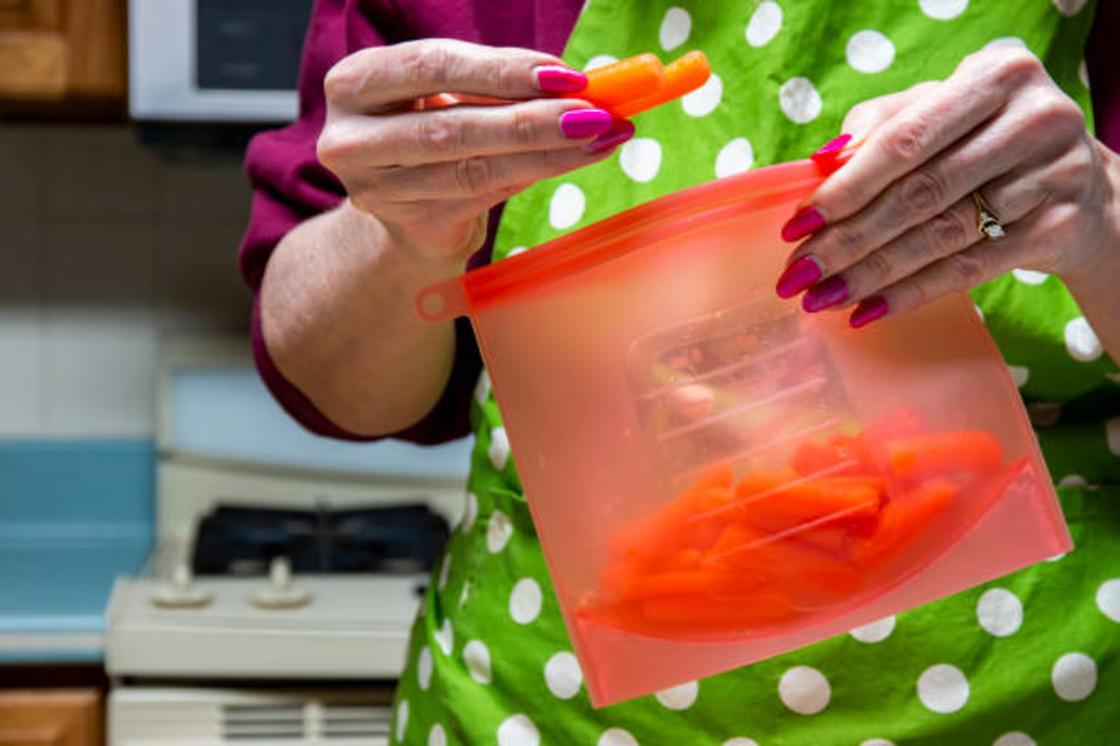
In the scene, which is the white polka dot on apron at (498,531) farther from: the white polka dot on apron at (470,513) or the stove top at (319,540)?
the stove top at (319,540)

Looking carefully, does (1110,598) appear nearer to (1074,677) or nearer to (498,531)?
(1074,677)

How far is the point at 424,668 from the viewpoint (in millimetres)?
771

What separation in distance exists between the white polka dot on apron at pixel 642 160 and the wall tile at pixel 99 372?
53.4 inches

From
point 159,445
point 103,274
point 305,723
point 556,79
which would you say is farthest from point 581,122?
point 103,274

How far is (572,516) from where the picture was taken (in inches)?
21.2

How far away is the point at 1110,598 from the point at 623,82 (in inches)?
13.4

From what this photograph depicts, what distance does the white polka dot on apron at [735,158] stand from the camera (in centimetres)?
67

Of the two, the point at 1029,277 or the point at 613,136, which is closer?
the point at 613,136

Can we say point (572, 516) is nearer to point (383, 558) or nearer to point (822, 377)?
point (822, 377)

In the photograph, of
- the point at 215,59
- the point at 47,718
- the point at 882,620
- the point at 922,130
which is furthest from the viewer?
the point at 215,59

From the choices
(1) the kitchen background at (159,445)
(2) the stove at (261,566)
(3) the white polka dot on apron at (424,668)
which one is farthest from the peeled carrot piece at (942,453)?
(1) the kitchen background at (159,445)

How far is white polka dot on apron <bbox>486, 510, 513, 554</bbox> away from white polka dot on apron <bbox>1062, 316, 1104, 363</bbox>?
0.90 feet

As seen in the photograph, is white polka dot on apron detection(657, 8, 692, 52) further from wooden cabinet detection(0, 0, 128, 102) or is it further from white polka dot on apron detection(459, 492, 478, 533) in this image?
wooden cabinet detection(0, 0, 128, 102)

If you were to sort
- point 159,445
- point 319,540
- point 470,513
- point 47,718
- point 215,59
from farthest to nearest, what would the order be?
point 159,445, point 319,540, point 215,59, point 47,718, point 470,513
